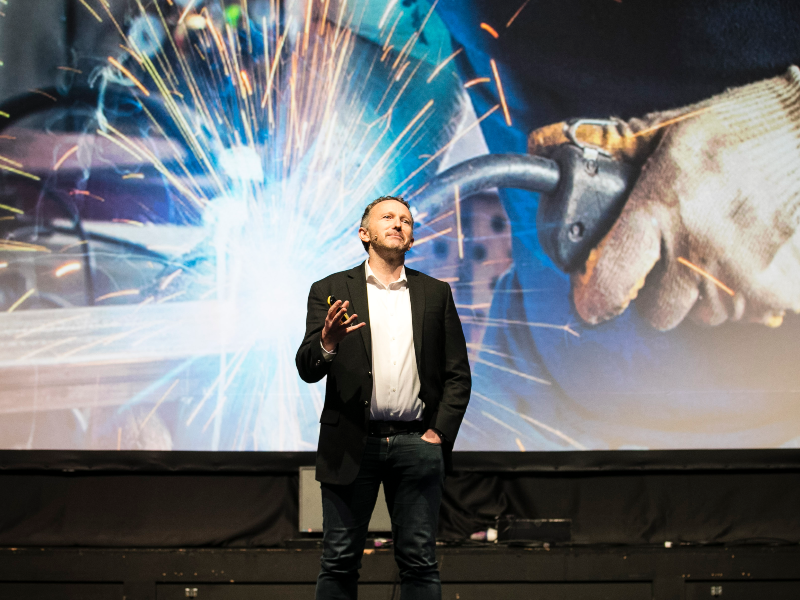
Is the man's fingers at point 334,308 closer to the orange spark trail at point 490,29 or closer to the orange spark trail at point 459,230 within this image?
the orange spark trail at point 459,230

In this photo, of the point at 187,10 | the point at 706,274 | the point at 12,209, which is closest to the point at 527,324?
the point at 706,274

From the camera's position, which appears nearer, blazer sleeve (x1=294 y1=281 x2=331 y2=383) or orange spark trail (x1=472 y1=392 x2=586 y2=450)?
blazer sleeve (x1=294 y1=281 x2=331 y2=383)

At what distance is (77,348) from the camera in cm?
357

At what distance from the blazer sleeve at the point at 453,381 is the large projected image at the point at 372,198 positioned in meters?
1.38

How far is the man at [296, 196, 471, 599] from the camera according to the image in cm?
202

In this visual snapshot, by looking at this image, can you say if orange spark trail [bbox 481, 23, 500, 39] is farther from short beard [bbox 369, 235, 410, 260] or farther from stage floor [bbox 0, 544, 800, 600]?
stage floor [bbox 0, 544, 800, 600]

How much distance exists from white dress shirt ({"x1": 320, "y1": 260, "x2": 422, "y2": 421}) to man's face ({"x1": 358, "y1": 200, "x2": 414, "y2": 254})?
0.11 m

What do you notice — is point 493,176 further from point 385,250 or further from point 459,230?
point 385,250

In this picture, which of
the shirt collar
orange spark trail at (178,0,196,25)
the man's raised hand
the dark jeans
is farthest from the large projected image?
the man's raised hand

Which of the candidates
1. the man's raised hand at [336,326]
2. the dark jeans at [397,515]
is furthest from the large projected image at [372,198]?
the man's raised hand at [336,326]

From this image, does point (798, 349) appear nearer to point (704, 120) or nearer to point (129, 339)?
point (704, 120)

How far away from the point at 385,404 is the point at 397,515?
318 mm

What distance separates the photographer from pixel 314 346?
2.02 m

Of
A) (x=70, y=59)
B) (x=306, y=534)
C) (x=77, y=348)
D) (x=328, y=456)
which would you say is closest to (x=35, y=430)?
(x=77, y=348)
